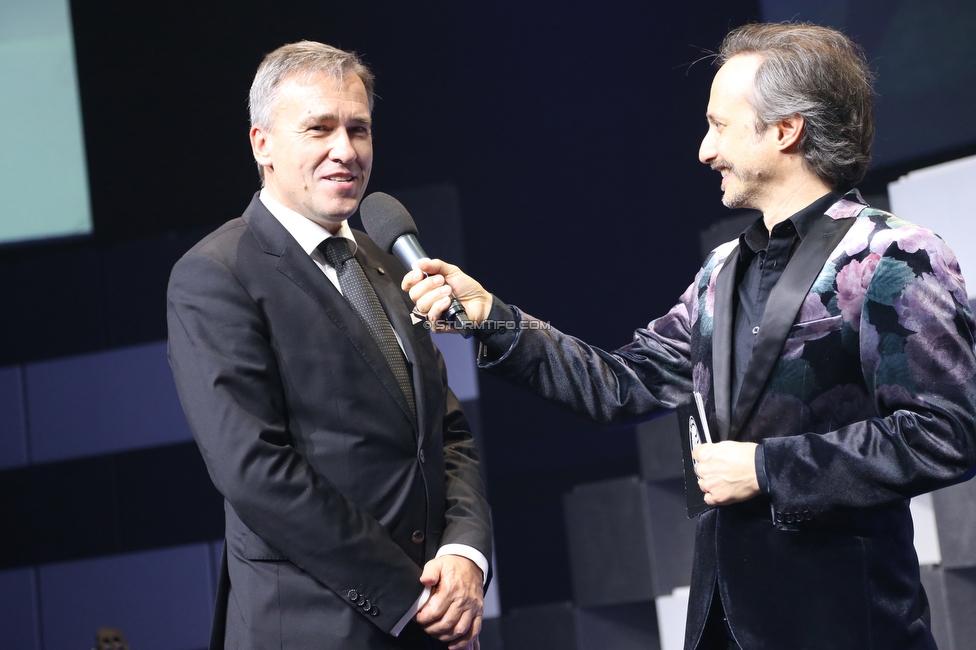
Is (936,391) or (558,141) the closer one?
(936,391)

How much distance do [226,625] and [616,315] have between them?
7.36 feet

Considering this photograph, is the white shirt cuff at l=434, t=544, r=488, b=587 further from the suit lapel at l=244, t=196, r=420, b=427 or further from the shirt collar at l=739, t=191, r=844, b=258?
the shirt collar at l=739, t=191, r=844, b=258

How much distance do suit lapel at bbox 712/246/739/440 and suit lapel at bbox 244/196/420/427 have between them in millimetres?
538

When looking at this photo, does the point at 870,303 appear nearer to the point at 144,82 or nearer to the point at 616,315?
the point at 616,315

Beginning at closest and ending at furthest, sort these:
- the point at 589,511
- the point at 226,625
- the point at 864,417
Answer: the point at 864,417, the point at 226,625, the point at 589,511

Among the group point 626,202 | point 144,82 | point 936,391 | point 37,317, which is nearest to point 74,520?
point 37,317

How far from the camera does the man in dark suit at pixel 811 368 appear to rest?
1449mm

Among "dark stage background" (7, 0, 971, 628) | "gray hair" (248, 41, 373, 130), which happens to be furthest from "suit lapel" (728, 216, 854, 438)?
"dark stage background" (7, 0, 971, 628)

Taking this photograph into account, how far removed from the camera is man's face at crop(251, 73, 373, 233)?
176 centimetres

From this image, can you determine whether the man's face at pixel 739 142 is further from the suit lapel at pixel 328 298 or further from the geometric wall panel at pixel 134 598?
the geometric wall panel at pixel 134 598

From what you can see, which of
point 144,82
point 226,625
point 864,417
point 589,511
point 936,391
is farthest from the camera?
point 144,82

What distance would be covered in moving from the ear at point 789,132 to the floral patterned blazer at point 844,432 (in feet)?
0.45

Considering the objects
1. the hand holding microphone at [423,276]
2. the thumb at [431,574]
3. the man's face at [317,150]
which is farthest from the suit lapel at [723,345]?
the man's face at [317,150]

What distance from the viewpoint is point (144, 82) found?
12.2 feet
